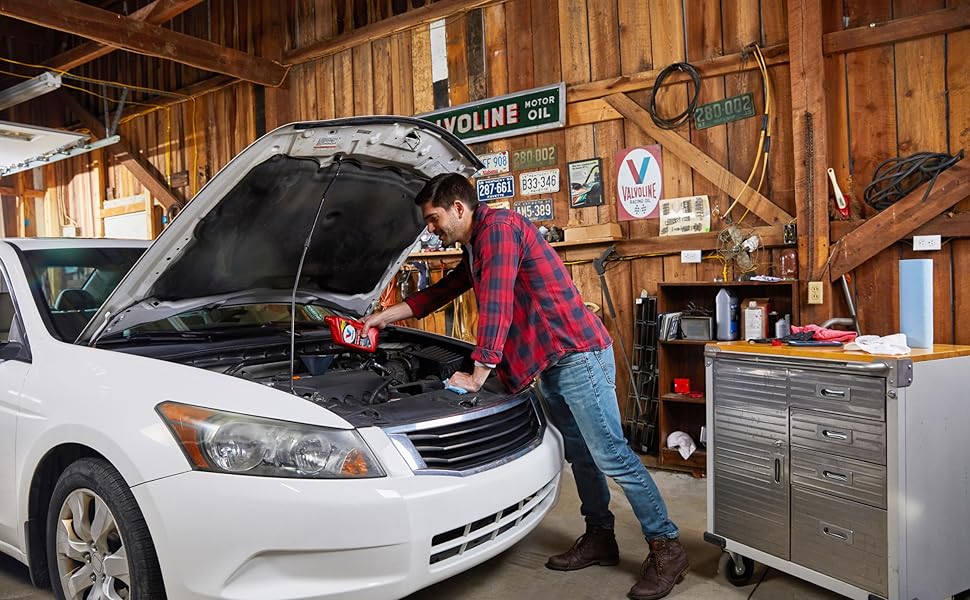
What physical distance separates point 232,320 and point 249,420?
1.35m

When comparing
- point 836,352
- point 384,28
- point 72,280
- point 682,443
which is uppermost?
point 384,28

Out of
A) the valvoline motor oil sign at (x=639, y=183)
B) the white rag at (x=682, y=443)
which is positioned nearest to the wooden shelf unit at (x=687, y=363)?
the white rag at (x=682, y=443)

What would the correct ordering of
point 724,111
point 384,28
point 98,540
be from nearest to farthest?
point 98,540 < point 724,111 < point 384,28

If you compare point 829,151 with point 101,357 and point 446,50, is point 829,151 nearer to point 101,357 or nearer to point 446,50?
point 446,50

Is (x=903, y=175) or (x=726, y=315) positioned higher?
(x=903, y=175)

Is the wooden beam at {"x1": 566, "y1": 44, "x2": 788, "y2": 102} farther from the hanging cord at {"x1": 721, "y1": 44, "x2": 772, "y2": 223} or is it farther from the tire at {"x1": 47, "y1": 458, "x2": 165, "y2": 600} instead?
the tire at {"x1": 47, "y1": 458, "x2": 165, "y2": 600}

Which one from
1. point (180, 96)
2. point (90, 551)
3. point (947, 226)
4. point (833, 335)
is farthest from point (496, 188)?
point (180, 96)

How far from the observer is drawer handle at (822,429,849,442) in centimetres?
213

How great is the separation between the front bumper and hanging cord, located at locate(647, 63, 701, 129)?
332 centimetres

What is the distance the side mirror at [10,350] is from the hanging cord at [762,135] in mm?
3732

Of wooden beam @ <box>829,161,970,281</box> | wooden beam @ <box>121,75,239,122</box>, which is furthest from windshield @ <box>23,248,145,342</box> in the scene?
wooden beam @ <box>121,75,239,122</box>

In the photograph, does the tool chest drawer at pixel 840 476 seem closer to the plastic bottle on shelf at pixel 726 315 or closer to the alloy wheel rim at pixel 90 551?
the plastic bottle on shelf at pixel 726 315

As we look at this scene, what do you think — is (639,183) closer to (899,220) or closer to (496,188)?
(496,188)

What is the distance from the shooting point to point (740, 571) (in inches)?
95.5
